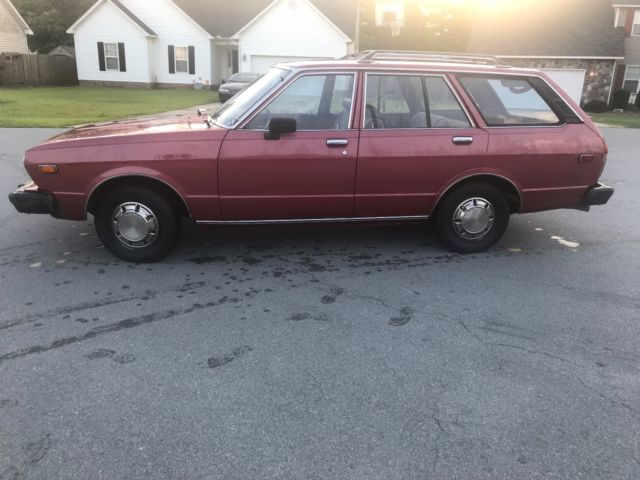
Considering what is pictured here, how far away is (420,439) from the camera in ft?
9.08

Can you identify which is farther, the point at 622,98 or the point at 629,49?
the point at 629,49

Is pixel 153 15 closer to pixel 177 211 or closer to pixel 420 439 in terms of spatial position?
pixel 177 211

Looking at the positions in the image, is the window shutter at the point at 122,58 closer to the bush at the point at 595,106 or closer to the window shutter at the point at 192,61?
the window shutter at the point at 192,61

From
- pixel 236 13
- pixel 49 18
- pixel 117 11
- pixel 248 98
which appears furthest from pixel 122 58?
pixel 248 98

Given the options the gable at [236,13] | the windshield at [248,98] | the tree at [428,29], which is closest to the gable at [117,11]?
the gable at [236,13]

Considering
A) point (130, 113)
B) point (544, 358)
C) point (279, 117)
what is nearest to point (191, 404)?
point (544, 358)

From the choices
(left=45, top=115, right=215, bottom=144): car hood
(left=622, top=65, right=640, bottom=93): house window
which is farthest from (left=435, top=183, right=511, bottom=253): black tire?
(left=622, top=65, right=640, bottom=93): house window

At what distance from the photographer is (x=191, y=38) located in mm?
33062

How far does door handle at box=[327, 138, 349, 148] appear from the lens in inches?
190

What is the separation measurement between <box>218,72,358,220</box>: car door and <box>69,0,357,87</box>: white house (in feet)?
90.4

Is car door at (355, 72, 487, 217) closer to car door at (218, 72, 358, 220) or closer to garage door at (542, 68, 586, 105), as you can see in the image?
car door at (218, 72, 358, 220)

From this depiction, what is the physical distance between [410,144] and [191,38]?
31.5 m

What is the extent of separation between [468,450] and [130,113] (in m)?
18.0

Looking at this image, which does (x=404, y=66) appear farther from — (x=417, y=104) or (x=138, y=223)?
(x=138, y=223)
